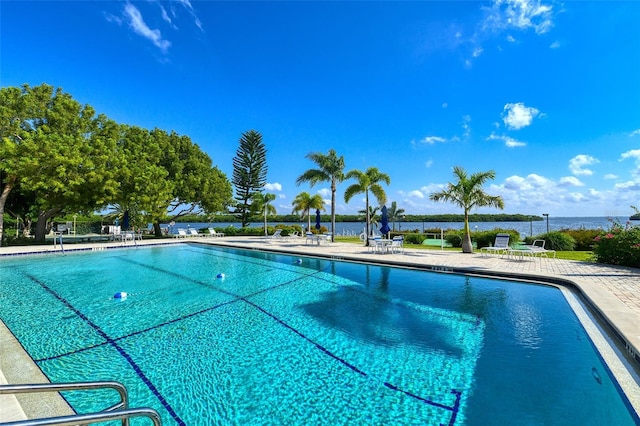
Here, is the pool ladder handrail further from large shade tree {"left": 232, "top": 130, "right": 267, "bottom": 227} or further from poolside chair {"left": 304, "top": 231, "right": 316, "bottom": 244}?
large shade tree {"left": 232, "top": 130, "right": 267, "bottom": 227}

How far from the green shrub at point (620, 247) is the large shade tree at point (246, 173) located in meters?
Answer: 27.3

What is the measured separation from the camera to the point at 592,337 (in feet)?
13.5

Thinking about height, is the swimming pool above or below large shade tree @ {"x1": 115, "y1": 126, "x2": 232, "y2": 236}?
below

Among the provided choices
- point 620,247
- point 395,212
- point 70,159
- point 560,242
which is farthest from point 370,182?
point 395,212

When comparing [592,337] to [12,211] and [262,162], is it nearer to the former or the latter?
[12,211]

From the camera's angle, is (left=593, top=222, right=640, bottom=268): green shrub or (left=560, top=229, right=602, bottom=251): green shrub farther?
(left=560, top=229, right=602, bottom=251): green shrub

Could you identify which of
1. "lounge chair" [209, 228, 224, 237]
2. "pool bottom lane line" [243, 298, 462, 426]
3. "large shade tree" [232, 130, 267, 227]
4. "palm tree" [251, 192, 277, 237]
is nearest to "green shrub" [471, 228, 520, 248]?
"pool bottom lane line" [243, 298, 462, 426]

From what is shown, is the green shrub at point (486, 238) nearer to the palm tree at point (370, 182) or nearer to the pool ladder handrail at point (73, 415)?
the palm tree at point (370, 182)

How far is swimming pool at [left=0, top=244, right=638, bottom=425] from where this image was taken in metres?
2.91

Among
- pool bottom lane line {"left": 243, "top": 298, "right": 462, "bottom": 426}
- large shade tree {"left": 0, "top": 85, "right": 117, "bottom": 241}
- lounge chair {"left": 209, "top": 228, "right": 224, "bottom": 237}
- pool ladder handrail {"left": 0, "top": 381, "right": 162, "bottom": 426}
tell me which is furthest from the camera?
lounge chair {"left": 209, "top": 228, "right": 224, "bottom": 237}

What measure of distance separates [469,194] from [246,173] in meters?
23.6

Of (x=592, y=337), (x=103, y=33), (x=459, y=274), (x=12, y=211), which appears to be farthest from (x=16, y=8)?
(x=592, y=337)

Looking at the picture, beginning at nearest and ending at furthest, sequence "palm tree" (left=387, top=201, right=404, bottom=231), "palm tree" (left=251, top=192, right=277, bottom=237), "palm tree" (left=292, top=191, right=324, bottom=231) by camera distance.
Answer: "palm tree" (left=292, top=191, right=324, bottom=231), "palm tree" (left=251, top=192, right=277, bottom=237), "palm tree" (left=387, top=201, right=404, bottom=231)

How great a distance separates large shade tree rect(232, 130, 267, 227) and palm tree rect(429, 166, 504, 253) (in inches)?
878
